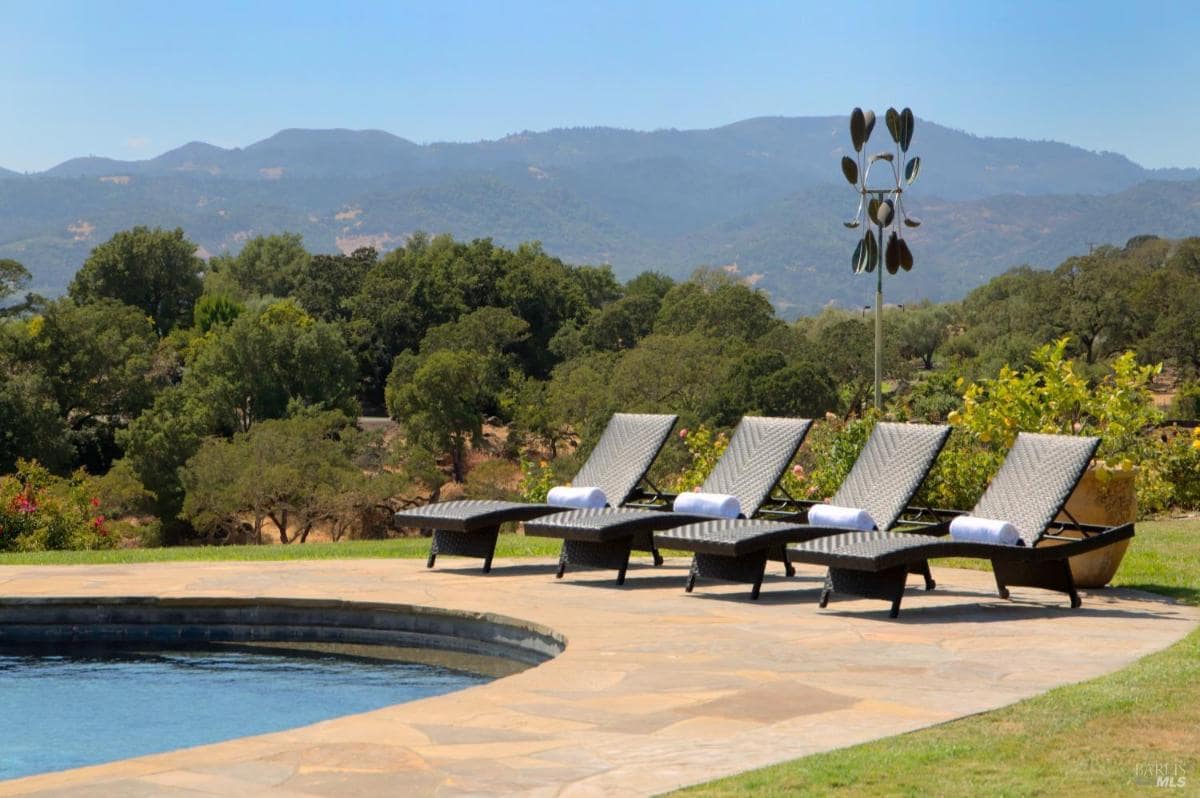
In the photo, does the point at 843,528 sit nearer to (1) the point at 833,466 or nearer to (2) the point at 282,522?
(1) the point at 833,466

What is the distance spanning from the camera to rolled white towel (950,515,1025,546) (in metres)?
7.88

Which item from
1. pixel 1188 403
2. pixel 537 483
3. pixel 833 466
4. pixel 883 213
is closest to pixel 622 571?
pixel 833 466

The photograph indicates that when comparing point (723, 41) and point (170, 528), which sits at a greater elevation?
point (723, 41)

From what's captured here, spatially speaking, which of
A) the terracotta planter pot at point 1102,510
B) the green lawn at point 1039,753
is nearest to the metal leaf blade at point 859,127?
the terracotta planter pot at point 1102,510

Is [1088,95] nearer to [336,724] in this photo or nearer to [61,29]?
[61,29]

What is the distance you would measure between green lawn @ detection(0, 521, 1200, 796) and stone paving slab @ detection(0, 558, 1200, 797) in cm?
19

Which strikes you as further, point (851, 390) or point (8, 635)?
point (851, 390)

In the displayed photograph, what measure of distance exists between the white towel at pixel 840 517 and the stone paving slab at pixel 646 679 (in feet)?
1.44

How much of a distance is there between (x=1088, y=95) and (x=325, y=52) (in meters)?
57.0

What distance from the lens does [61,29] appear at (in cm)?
8175

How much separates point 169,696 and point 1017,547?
4.42 meters

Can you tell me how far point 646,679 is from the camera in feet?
19.4

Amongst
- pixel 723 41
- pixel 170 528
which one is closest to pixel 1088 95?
pixel 723 41

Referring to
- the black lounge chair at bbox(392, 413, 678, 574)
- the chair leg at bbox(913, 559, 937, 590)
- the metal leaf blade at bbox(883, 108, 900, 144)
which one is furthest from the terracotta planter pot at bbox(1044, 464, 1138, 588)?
the metal leaf blade at bbox(883, 108, 900, 144)
